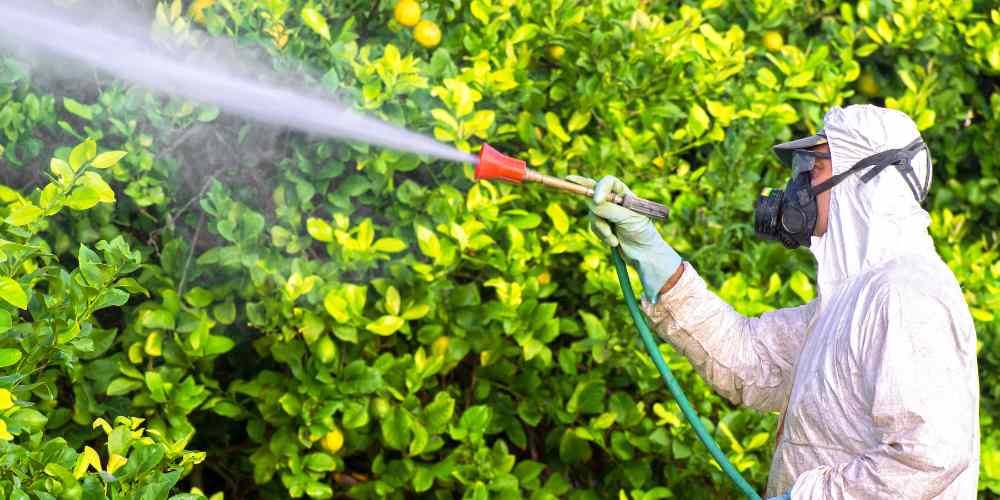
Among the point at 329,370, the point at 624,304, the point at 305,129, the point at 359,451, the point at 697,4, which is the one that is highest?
the point at 697,4

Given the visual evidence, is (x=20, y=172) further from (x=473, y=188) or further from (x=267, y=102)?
(x=473, y=188)

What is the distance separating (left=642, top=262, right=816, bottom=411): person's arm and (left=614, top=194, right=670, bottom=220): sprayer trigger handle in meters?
0.19

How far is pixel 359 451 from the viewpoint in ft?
12.5

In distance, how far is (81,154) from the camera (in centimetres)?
270

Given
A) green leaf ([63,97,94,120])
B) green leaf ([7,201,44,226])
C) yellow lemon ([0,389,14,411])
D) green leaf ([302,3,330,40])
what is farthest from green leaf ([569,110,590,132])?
yellow lemon ([0,389,14,411])

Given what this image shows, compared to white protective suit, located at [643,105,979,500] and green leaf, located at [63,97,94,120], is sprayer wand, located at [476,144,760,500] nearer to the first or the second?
white protective suit, located at [643,105,979,500]

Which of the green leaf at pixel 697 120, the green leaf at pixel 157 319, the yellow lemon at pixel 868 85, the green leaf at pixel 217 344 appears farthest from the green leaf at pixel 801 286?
the green leaf at pixel 157 319

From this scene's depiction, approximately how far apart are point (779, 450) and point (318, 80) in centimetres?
160

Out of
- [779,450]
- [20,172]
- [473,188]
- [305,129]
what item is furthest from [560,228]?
[20,172]

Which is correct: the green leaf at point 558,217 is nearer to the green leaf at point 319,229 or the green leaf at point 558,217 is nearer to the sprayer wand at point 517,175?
the green leaf at point 319,229

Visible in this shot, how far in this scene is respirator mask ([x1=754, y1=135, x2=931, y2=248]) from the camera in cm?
266

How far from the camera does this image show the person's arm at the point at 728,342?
2.97 meters

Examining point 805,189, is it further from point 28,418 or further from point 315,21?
point 28,418

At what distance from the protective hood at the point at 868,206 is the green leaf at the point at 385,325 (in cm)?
112
